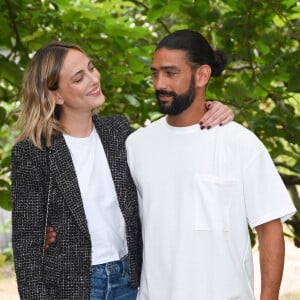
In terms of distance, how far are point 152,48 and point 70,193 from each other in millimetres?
→ 1723

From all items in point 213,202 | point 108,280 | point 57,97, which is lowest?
point 108,280

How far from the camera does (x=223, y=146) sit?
2330mm

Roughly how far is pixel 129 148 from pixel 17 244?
50 cm

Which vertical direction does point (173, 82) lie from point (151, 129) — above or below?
above

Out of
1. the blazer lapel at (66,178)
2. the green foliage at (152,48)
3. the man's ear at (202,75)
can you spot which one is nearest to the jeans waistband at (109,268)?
the blazer lapel at (66,178)

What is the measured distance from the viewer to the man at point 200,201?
2.29m

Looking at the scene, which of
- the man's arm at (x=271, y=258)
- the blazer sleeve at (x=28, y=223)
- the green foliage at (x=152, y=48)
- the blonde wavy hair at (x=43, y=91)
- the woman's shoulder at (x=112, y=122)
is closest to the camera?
the man's arm at (x=271, y=258)

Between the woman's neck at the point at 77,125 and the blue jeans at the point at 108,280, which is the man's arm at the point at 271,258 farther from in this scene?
the woman's neck at the point at 77,125

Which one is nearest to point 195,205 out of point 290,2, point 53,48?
point 53,48

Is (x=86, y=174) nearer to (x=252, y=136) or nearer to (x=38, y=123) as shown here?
(x=38, y=123)

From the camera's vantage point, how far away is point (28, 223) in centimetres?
241

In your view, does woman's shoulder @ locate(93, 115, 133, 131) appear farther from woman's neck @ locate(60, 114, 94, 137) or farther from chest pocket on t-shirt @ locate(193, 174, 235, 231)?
chest pocket on t-shirt @ locate(193, 174, 235, 231)

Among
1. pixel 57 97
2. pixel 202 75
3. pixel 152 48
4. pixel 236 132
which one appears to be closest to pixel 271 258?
pixel 236 132

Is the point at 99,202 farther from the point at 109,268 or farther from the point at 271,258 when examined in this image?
Result: the point at 271,258
